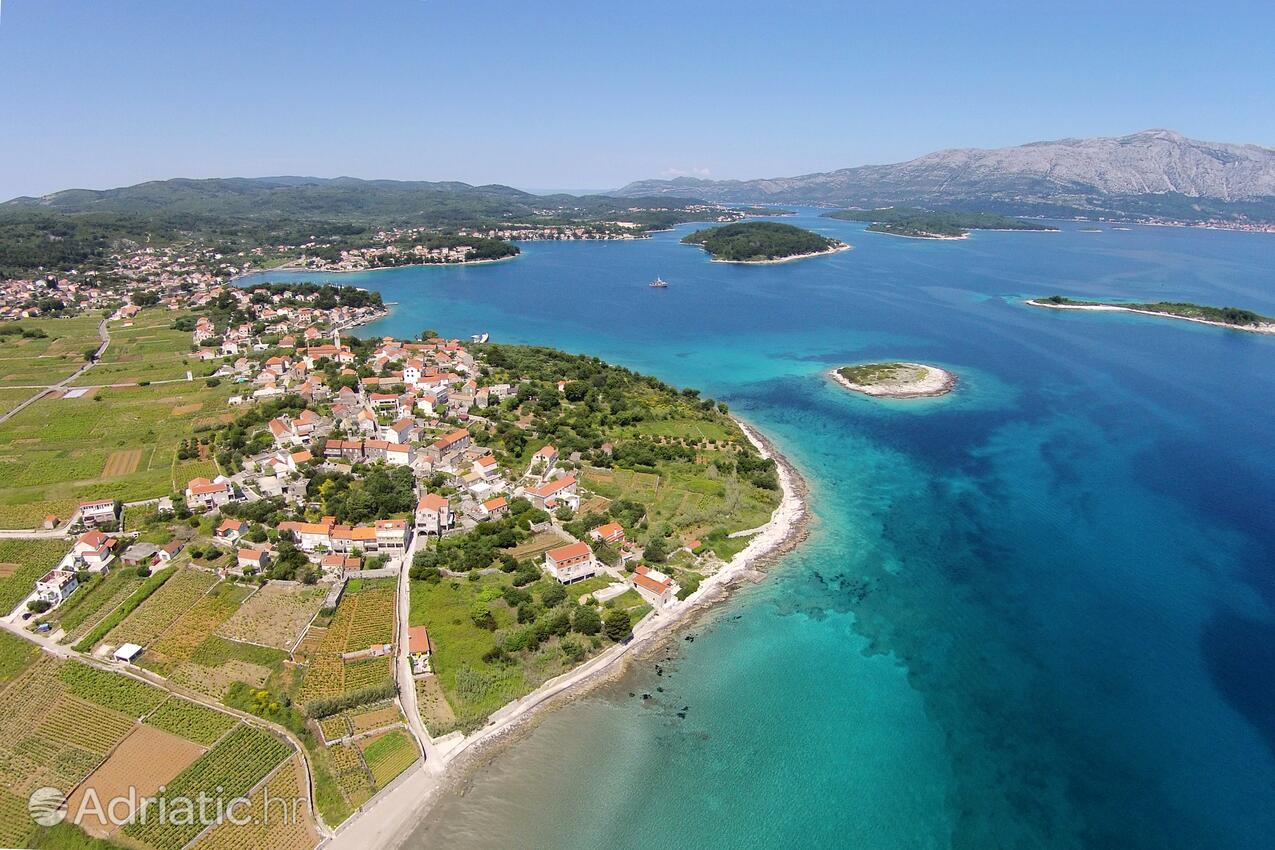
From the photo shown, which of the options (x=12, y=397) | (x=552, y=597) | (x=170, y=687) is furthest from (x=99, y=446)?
(x=552, y=597)

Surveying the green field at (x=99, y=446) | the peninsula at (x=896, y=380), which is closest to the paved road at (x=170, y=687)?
the green field at (x=99, y=446)

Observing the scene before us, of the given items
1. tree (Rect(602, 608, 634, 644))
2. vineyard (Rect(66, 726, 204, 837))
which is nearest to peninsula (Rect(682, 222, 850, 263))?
tree (Rect(602, 608, 634, 644))

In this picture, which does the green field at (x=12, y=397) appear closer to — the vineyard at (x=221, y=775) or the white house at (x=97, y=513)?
the white house at (x=97, y=513)

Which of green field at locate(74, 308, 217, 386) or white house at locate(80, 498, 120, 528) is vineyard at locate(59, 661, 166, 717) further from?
green field at locate(74, 308, 217, 386)

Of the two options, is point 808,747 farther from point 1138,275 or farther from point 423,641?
point 1138,275

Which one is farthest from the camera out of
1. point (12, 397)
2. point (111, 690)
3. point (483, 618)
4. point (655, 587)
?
point (12, 397)

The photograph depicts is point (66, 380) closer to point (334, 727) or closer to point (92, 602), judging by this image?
point (92, 602)

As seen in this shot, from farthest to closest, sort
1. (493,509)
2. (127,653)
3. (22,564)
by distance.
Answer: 1. (493,509)
2. (22,564)
3. (127,653)
